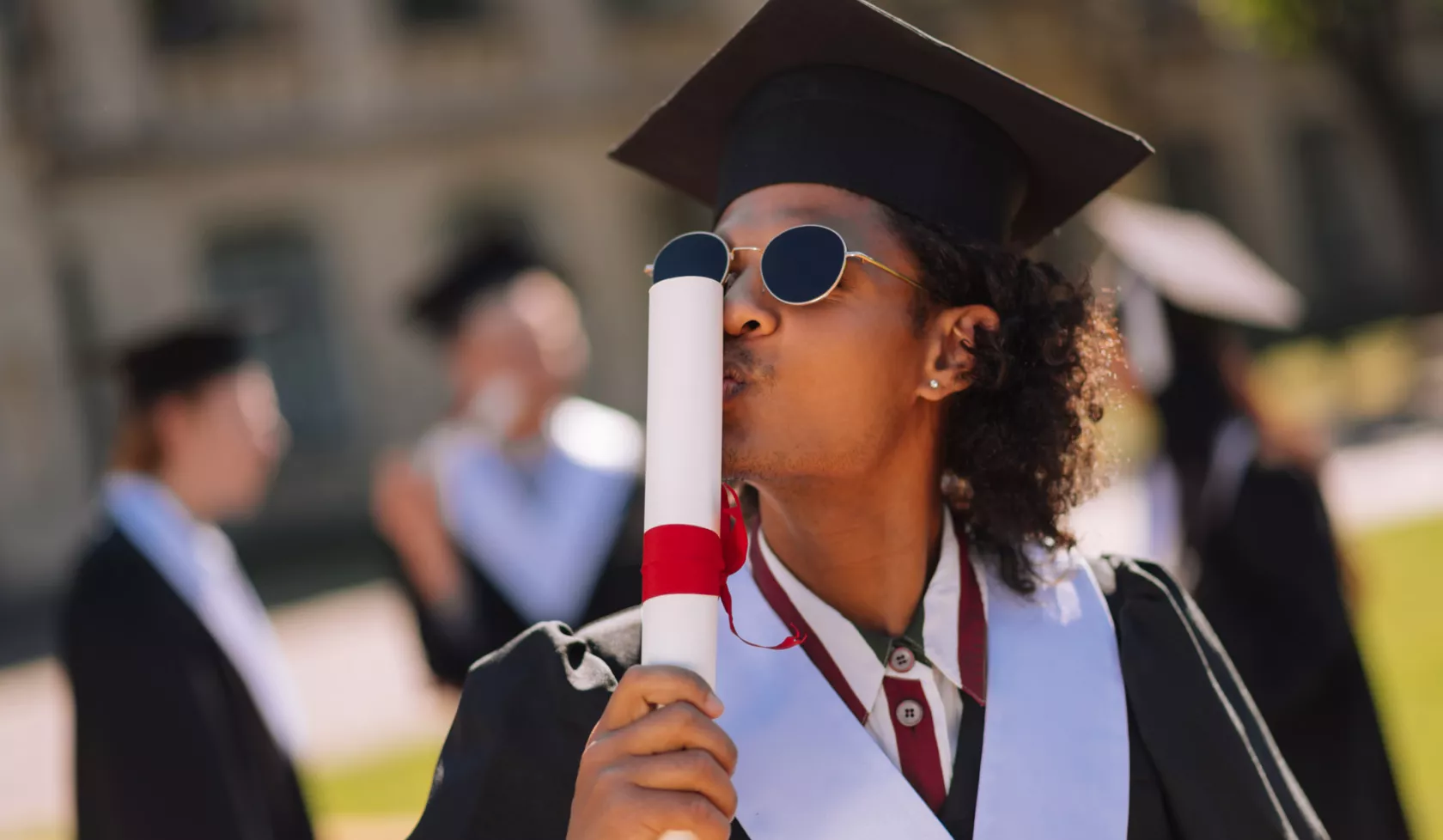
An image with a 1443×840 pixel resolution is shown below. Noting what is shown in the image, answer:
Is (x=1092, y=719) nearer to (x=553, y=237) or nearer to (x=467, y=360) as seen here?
(x=467, y=360)

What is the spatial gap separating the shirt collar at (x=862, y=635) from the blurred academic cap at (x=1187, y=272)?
2.58 m

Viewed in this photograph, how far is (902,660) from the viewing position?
1.97 metres

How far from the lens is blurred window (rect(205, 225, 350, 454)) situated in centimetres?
1780

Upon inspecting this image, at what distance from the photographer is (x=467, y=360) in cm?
510

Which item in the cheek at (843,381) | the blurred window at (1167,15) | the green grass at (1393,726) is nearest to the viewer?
the cheek at (843,381)

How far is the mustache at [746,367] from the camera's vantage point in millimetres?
1796

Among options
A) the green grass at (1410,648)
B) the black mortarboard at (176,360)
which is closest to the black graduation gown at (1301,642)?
the green grass at (1410,648)

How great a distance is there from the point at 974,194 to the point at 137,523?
2.47m

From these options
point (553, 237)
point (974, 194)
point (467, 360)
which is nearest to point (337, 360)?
point (553, 237)

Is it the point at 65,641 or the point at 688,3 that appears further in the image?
the point at 688,3

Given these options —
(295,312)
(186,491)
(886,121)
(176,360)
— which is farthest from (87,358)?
(886,121)

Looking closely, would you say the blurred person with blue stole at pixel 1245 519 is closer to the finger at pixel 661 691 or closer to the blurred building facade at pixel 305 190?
the finger at pixel 661 691

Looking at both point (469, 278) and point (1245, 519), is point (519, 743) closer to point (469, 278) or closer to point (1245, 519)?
point (1245, 519)

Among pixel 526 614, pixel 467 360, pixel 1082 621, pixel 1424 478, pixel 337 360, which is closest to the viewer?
pixel 1082 621
